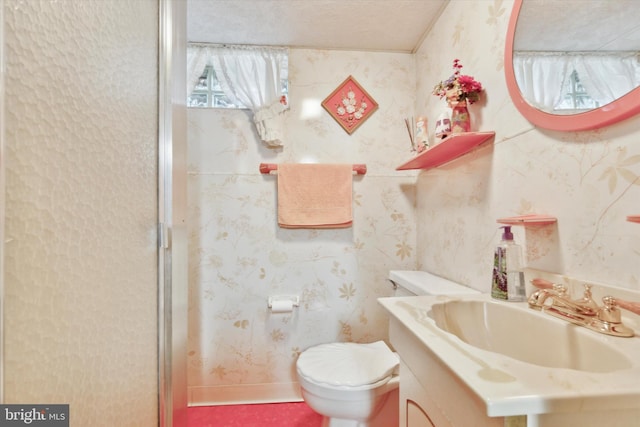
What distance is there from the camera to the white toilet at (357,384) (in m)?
1.08

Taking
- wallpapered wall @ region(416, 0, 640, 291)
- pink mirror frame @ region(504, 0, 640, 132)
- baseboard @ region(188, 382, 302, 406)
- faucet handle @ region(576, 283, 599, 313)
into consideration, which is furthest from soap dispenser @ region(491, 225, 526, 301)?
baseboard @ region(188, 382, 302, 406)

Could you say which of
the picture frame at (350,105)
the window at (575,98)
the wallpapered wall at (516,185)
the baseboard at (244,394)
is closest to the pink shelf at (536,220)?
the wallpapered wall at (516,185)

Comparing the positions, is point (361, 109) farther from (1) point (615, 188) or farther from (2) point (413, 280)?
(1) point (615, 188)

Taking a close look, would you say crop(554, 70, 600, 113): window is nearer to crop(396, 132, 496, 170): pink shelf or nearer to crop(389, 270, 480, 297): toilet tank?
crop(396, 132, 496, 170): pink shelf

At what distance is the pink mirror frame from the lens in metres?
0.59

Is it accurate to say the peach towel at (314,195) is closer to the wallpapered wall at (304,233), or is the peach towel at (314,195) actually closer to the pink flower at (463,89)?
the wallpapered wall at (304,233)

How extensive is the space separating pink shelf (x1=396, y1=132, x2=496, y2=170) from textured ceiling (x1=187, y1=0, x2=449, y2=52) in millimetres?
758

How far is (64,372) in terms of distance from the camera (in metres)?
0.41

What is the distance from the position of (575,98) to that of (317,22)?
1.26 meters

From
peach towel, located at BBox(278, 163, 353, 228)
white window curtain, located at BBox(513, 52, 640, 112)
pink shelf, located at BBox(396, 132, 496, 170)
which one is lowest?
peach towel, located at BBox(278, 163, 353, 228)

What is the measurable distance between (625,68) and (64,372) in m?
1.19

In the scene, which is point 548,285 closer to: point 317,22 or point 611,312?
point 611,312

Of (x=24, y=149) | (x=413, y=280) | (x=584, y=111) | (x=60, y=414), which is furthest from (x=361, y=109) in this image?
(x=60, y=414)

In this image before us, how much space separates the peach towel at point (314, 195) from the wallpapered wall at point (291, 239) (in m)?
0.09
